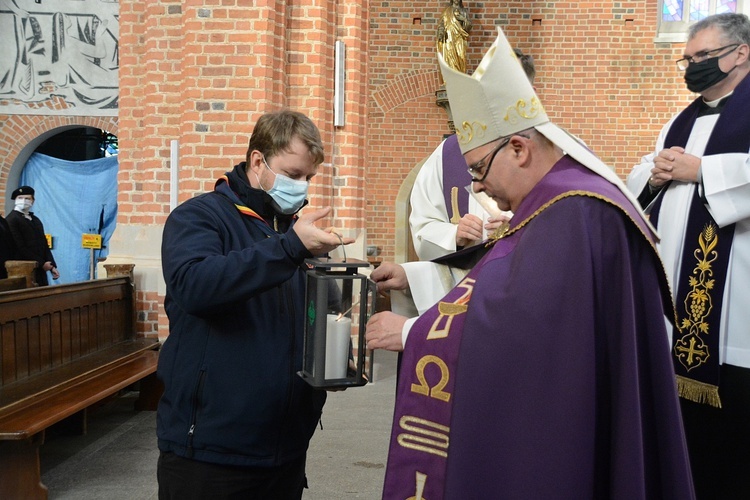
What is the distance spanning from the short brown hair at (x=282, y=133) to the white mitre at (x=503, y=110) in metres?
0.53

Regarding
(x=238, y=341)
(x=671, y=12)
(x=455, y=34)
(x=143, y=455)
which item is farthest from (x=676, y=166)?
(x=671, y=12)

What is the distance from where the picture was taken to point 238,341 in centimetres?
202

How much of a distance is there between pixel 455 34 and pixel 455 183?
665cm

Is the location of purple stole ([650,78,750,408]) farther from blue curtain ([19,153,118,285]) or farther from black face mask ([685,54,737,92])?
blue curtain ([19,153,118,285])

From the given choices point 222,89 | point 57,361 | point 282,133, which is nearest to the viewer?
point 282,133

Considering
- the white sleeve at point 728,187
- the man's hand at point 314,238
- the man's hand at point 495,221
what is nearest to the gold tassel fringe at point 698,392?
the white sleeve at point 728,187

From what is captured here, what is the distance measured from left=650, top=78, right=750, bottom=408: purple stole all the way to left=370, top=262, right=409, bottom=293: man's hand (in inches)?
48.5

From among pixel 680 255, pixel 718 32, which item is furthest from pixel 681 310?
pixel 718 32

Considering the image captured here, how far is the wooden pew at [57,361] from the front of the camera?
3.59 meters

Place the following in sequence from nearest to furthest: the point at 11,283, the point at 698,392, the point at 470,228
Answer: the point at 698,392
the point at 470,228
the point at 11,283

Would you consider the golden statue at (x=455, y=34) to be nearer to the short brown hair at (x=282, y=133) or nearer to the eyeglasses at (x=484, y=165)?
the short brown hair at (x=282, y=133)

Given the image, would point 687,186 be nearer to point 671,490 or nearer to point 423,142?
point 671,490

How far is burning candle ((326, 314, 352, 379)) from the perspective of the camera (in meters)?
1.91

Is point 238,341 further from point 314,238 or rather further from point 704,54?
point 704,54
